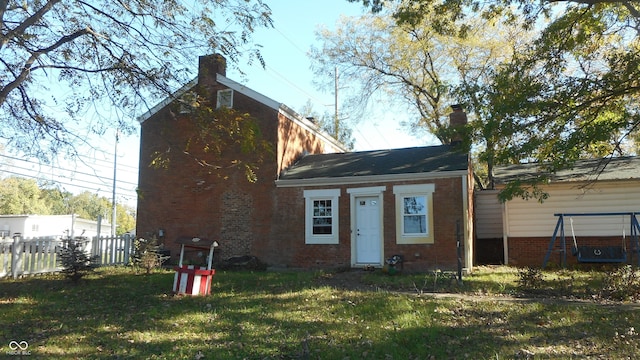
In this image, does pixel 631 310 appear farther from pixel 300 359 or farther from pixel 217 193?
pixel 217 193

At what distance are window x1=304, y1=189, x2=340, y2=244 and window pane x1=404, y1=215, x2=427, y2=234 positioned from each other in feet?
7.67

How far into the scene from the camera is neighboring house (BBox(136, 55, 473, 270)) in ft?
48.8

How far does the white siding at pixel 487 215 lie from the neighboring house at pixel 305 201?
255cm

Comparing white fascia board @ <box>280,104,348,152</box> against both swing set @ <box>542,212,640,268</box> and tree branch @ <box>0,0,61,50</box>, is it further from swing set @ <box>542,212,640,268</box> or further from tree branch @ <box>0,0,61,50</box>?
swing set @ <box>542,212,640,268</box>

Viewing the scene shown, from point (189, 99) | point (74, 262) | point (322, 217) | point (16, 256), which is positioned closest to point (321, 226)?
point (322, 217)

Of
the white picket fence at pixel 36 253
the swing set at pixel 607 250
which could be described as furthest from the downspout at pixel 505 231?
the white picket fence at pixel 36 253

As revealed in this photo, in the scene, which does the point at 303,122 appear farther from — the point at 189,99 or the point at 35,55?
the point at 35,55

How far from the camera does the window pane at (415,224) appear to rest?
15.0m

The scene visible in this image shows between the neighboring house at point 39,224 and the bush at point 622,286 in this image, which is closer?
→ the bush at point 622,286

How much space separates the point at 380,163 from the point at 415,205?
235 centimetres

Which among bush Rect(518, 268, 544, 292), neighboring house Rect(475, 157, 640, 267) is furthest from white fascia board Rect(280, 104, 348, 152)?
bush Rect(518, 268, 544, 292)

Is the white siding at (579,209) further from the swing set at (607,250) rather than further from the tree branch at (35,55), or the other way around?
the tree branch at (35,55)

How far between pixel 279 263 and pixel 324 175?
3.40 m

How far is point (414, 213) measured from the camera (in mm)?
15156
